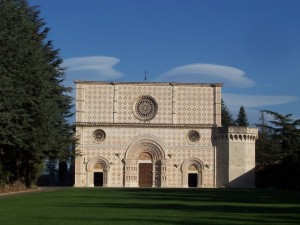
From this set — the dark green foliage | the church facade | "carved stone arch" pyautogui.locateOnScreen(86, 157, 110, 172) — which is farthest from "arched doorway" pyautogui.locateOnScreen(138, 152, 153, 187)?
the dark green foliage

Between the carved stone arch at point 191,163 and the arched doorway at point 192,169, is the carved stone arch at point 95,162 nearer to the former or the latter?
the carved stone arch at point 191,163

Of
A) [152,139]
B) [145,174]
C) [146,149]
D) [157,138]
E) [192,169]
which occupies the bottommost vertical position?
[145,174]

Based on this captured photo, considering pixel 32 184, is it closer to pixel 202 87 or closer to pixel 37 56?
pixel 37 56

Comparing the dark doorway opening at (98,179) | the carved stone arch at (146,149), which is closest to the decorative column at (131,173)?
the carved stone arch at (146,149)

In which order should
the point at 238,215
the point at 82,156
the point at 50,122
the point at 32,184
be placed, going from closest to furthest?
1. the point at 238,215
2. the point at 50,122
3. the point at 32,184
4. the point at 82,156

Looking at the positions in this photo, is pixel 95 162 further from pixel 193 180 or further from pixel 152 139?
pixel 193 180

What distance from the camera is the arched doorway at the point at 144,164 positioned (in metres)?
54.5

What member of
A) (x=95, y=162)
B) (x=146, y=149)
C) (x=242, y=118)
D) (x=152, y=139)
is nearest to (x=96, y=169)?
(x=95, y=162)

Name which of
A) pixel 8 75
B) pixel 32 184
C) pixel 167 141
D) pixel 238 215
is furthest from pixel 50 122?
pixel 167 141

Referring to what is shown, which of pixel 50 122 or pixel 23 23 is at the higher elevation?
pixel 23 23

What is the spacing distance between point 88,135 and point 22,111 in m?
24.8

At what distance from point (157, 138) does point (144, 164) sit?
2.95 metres

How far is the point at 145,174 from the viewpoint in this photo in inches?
2189

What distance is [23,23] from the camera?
28922 millimetres
